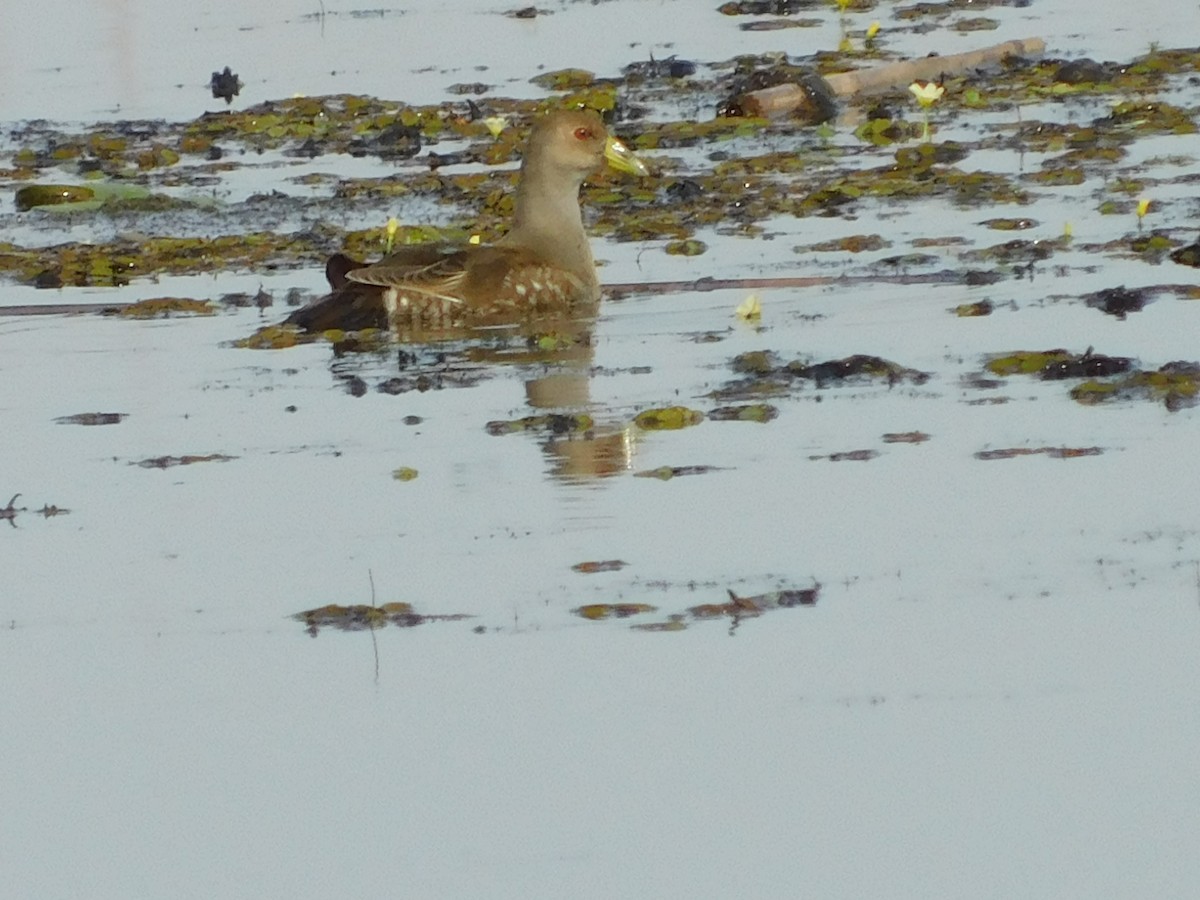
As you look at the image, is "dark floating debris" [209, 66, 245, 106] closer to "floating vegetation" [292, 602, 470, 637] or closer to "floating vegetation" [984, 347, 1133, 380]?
"floating vegetation" [984, 347, 1133, 380]

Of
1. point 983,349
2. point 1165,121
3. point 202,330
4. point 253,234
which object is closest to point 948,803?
point 983,349

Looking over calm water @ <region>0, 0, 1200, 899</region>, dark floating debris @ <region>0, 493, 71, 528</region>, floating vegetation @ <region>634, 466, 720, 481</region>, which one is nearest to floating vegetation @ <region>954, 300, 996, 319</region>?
calm water @ <region>0, 0, 1200, 899</region>

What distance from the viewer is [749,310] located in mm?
11492

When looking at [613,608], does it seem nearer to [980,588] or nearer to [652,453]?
[980,588]

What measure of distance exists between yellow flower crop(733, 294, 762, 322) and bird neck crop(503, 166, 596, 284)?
92cm

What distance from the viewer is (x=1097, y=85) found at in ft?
57.1

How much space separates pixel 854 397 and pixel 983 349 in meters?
0.86

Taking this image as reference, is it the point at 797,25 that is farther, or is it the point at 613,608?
the point at 797,25

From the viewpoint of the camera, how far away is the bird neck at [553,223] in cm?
1227

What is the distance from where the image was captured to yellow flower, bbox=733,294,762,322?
37.7 feet

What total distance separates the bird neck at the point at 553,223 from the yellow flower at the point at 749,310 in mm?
923

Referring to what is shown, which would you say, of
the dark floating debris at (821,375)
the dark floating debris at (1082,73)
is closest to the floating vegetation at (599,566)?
the dark floating debris at (821,375)

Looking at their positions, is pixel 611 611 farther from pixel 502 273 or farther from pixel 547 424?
pixel 502 273

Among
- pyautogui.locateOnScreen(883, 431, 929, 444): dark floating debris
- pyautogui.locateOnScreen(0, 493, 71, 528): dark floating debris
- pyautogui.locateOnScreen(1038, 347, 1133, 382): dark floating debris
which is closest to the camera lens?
pyautogui.locateOnScreen(0, 493, 71, 528): dark floating debris
